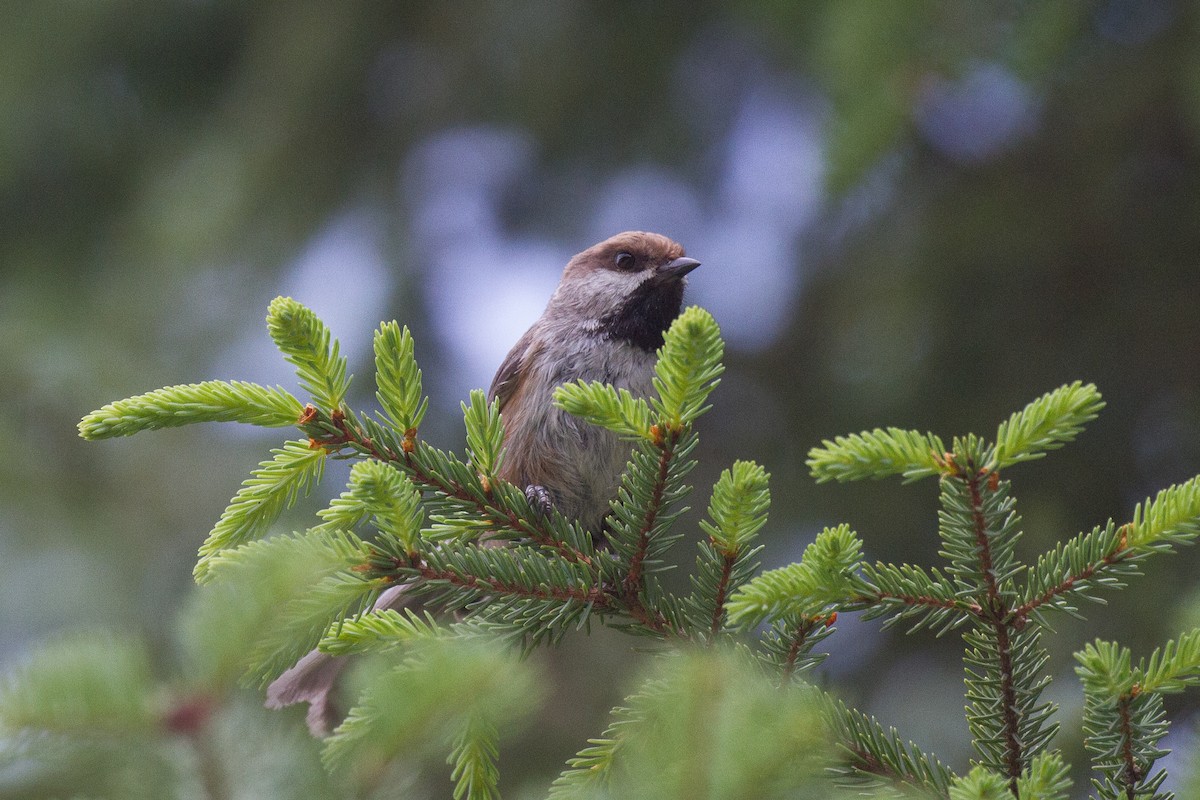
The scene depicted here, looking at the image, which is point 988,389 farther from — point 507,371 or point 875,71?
point 507,371

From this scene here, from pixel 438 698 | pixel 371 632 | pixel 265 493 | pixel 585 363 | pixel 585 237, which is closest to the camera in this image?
pixel 438 698

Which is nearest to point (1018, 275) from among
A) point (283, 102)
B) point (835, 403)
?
point (835, 403)

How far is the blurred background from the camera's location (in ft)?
15.1

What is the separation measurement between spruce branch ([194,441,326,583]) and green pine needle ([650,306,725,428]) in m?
0.71

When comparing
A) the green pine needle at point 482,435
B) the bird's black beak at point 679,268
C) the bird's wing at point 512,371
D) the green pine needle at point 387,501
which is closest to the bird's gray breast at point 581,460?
the bird's wing at point 512,371

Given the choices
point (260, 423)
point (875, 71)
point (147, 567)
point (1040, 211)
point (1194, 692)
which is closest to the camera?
point (260, 423)

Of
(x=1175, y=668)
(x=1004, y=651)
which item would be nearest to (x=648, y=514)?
(x=1004, y=651)

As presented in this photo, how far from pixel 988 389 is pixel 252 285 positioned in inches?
149

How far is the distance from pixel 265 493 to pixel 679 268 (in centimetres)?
251

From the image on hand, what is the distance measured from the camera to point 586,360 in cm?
391

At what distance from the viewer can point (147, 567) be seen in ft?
17.9

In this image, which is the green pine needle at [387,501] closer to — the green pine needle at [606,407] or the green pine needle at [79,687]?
the green pine needle at [606,407]

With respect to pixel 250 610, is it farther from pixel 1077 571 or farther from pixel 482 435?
pixel 1077 571

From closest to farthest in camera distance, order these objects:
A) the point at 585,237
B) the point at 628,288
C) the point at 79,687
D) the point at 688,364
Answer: the point at 79,687 → the point at 688,364 → the point at 628,288 → the point at 585,237
